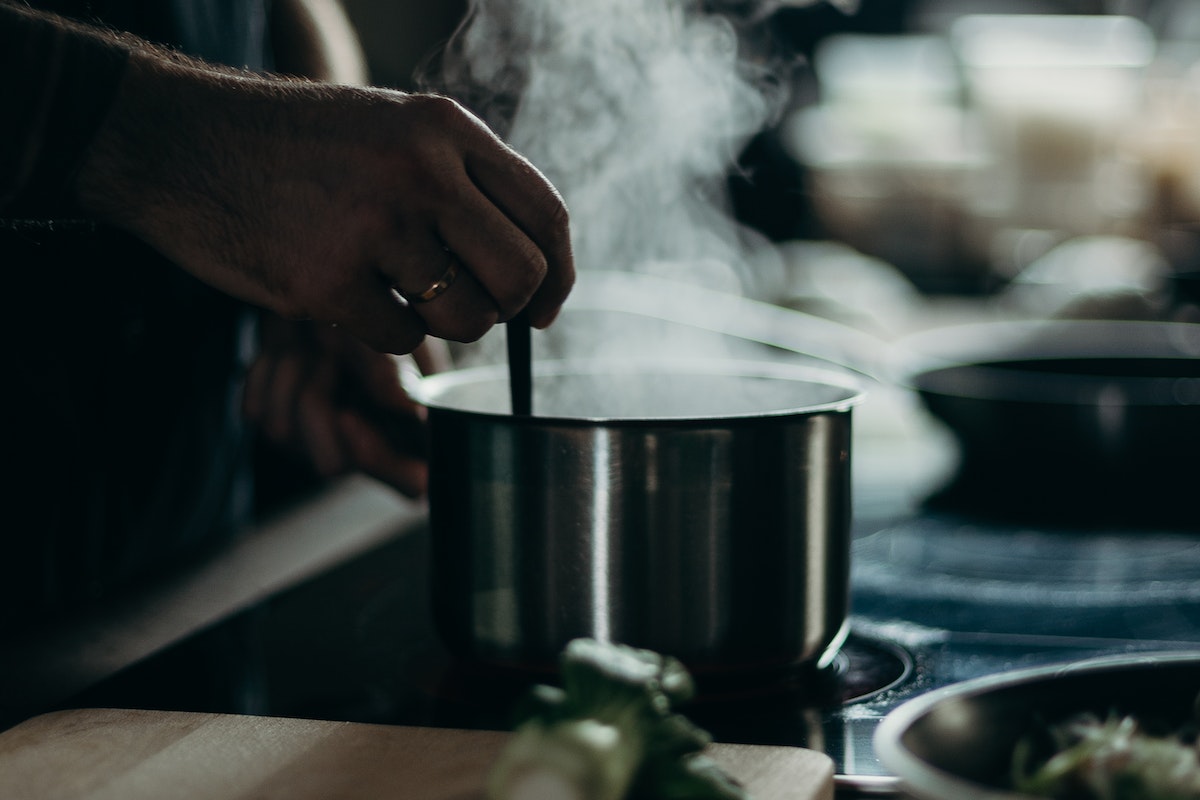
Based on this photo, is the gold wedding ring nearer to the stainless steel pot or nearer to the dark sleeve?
the stainless steel pot

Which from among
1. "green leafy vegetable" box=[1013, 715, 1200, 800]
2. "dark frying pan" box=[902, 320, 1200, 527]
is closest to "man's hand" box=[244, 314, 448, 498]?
"dark frying pan" box=[902, 320, 1200, 527]

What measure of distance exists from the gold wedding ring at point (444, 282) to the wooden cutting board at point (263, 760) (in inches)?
10.3

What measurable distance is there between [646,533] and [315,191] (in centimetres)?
28

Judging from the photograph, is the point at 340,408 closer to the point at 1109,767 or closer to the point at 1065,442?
the point at 1065,442

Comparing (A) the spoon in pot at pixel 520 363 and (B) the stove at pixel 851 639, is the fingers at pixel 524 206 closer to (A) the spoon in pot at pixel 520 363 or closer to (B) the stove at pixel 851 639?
(A) the spoon in pot at pixel 520 363

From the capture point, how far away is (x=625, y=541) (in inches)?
28.3

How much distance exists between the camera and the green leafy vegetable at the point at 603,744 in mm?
513

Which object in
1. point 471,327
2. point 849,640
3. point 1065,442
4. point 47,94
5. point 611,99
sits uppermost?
point 611,99

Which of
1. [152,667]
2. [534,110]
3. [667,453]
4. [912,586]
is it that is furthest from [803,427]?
[534,110]

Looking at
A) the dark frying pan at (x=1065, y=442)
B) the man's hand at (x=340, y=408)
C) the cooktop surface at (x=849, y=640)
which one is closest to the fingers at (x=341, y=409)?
the man's hand at (x=340, y=408)

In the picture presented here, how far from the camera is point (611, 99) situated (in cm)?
136

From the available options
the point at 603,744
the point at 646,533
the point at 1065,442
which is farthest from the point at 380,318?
the point at 1065,442

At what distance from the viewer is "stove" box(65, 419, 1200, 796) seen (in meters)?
0.78

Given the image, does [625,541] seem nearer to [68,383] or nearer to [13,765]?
[13,765]
